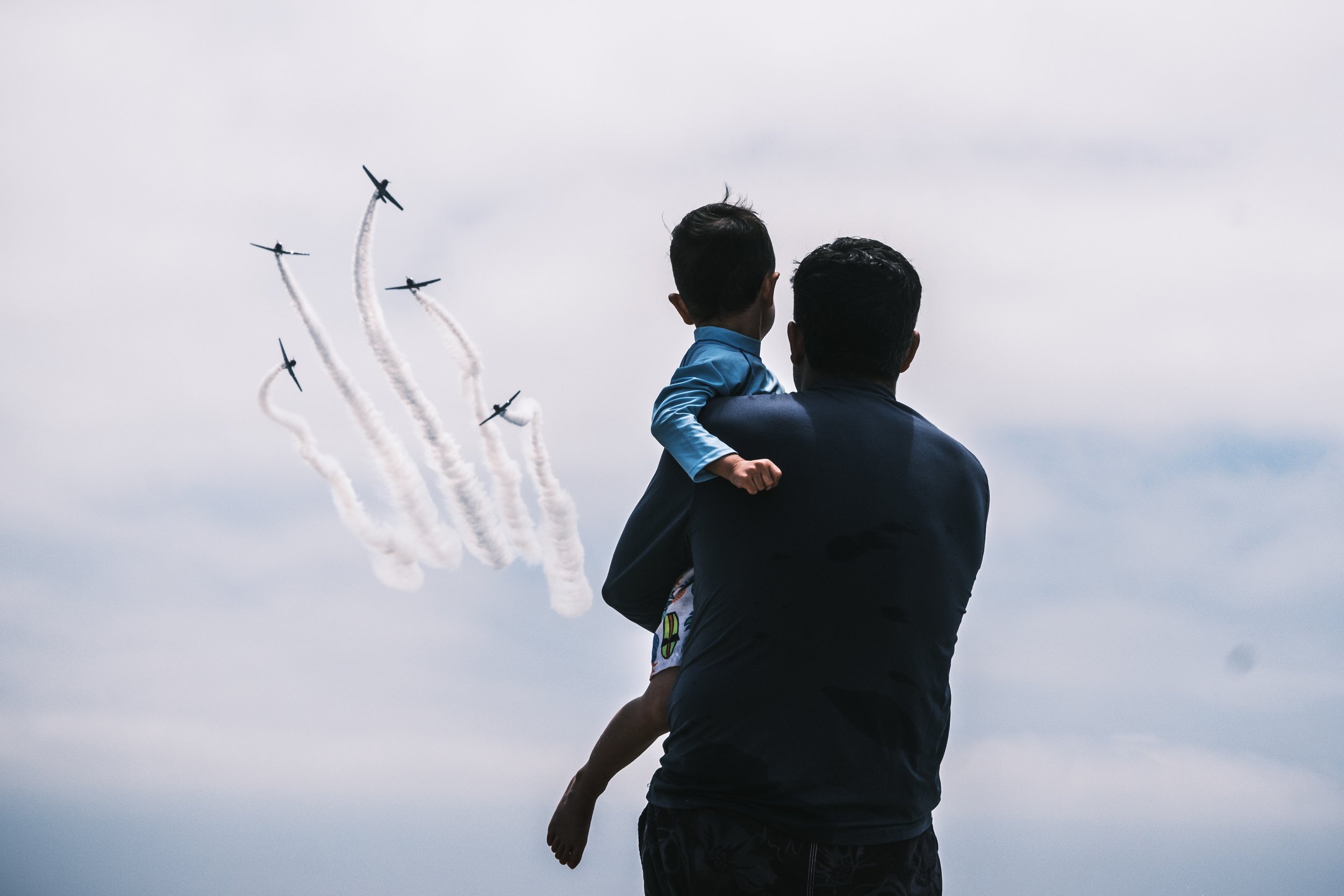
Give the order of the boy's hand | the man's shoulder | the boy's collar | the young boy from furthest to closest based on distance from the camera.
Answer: the boy's collar < the young boy < the man's shoulder < the boy's hand

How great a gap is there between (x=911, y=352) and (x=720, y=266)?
1145 millimetres

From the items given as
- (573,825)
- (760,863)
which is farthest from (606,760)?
(760,863)

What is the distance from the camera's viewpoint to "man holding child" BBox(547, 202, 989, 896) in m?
3.50

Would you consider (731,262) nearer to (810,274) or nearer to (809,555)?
(810,274)

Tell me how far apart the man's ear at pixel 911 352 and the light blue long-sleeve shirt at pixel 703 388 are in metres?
0.59

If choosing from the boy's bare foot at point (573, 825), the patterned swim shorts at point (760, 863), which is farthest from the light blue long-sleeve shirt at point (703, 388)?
the boy's bare foot at point (573, 825)

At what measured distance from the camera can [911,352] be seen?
14.7ft

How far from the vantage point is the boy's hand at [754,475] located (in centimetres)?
370

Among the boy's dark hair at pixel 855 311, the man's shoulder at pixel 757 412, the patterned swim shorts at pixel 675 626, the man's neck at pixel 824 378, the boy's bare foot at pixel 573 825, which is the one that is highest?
the boy's dark hair at pixel 855 311

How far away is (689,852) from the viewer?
3.58 metres

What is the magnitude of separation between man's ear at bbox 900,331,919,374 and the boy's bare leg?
5.04 feet

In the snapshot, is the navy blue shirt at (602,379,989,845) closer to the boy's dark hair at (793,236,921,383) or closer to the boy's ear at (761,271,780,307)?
the boy's dark hair at (793,236,921,383)

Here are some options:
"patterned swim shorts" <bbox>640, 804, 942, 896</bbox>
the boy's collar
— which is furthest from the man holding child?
the boy's collar

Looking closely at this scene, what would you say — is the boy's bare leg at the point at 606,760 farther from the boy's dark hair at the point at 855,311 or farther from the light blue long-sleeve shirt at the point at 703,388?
the boy's dark hair at the point at 855,311
